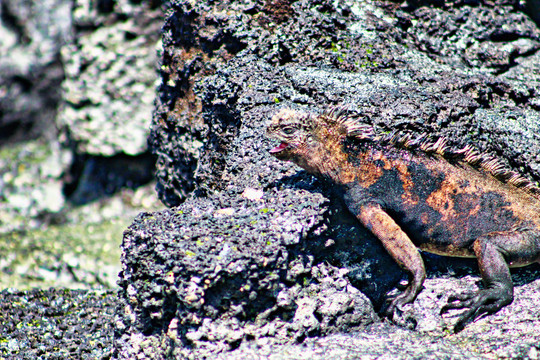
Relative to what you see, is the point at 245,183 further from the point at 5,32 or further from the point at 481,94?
the point at 5,32

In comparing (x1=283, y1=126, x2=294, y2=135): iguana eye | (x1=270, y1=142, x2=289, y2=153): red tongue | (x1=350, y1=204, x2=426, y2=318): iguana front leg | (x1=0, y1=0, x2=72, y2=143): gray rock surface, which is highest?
(x1=283, y1=126, x2=294, y2=135): iguana eye

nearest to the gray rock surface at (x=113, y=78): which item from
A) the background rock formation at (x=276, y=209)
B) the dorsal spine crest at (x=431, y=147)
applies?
the background rock formation at (x=276, y=209)

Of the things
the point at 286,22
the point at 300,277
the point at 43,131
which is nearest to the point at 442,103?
the point at 286,22

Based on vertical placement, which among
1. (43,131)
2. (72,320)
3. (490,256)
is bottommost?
(43,131)

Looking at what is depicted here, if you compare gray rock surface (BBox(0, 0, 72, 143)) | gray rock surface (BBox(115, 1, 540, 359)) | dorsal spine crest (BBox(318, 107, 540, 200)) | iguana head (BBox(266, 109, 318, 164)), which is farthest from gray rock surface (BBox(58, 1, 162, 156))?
dorsal spine crest (BBox(318, 107, 540, 200))

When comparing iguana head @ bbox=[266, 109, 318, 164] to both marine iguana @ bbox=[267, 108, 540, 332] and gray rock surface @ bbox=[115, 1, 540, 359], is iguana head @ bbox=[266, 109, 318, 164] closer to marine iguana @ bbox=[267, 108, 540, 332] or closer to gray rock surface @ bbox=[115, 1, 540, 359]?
marine iguana @ bbox=[267, 108, 540, 332]

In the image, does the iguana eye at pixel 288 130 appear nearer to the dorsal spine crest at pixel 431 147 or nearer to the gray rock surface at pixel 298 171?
the dorsal spine crest at pixel 431 147

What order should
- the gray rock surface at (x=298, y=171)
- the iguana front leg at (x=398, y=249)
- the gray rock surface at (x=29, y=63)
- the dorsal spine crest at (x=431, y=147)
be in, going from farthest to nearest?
the gray rock surface at (x=29, y=63), the dorsal spine crest at (x=431, y=147), the iguana front leg at (x=398, y=249), the gray rock surface at (x=298, y=171)
